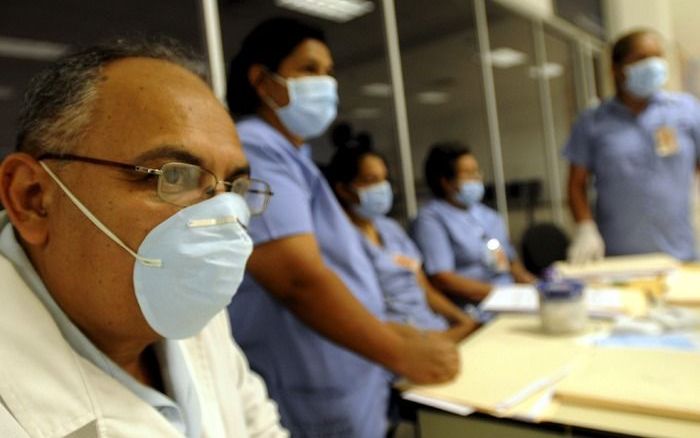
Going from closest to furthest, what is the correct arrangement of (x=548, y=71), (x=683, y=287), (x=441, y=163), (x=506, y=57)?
(x=683, y=287), (x=441, y=163), (x=506, y=57), (x=548, y=71)

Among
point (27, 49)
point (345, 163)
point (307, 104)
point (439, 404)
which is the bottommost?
point (439, 404)

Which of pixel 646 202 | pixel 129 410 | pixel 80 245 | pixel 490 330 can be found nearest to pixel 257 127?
pixel 80 245

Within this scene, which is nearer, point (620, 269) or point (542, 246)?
point (620, 269)

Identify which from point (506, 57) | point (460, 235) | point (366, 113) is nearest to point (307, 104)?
point (460, 235)

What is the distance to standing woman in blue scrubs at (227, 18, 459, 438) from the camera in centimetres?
114

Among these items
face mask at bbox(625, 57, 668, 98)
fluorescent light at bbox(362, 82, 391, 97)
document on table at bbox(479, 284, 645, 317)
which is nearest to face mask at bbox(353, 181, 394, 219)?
document on table at bbox(479, 284, 645, 317)

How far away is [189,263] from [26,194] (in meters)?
0.24

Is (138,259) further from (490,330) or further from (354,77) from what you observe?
(354,77)

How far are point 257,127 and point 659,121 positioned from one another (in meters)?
2.12

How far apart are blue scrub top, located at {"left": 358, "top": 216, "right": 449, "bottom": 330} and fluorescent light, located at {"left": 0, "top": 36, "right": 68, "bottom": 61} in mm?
1108

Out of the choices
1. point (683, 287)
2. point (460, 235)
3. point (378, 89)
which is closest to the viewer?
point (683, 287)

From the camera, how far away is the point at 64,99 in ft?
2.39

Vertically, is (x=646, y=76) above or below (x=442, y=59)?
below

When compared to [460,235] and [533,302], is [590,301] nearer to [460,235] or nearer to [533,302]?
[533,302]
